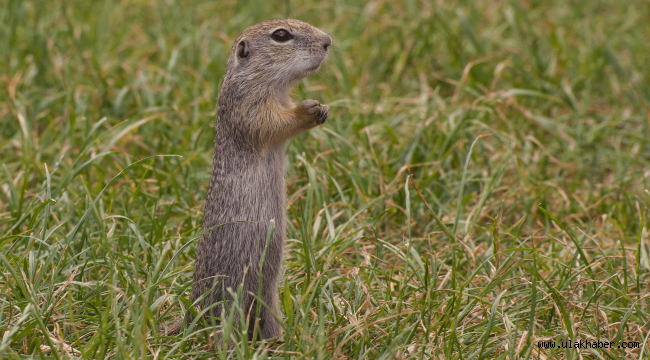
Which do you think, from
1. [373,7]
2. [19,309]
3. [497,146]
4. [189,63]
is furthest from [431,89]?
[19,309]

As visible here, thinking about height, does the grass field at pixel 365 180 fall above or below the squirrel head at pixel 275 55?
below

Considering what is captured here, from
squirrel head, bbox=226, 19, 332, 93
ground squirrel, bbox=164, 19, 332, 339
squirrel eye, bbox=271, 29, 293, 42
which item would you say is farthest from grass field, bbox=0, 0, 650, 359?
squirrel eye, bbox=271, 29, 293, 42

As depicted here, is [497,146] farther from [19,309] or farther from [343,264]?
[19,309]

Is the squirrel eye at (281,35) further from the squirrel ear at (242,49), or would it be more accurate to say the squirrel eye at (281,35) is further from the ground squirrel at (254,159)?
the squirrel ear at (242,49)

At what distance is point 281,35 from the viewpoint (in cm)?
385

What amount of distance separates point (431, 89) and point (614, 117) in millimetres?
1786

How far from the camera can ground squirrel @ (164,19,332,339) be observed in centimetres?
357

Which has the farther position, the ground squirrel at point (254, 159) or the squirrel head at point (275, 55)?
the squirrel head at point (275, 55)

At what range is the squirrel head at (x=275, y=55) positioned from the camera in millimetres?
3771

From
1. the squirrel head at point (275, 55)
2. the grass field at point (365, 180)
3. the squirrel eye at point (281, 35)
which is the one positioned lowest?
the grass field at point (365, 180)

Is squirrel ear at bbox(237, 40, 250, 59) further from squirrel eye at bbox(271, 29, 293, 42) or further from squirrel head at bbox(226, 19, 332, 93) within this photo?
squirrel eye at bbox(271, 29, 293, 42)

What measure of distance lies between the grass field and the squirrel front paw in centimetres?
56

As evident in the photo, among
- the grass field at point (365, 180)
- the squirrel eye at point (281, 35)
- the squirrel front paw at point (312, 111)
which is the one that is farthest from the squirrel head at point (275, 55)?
the grass field at point (365, 180)

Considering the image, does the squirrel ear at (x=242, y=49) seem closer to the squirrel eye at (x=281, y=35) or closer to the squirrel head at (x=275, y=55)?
the squirrel head at (x=275, y=55)
